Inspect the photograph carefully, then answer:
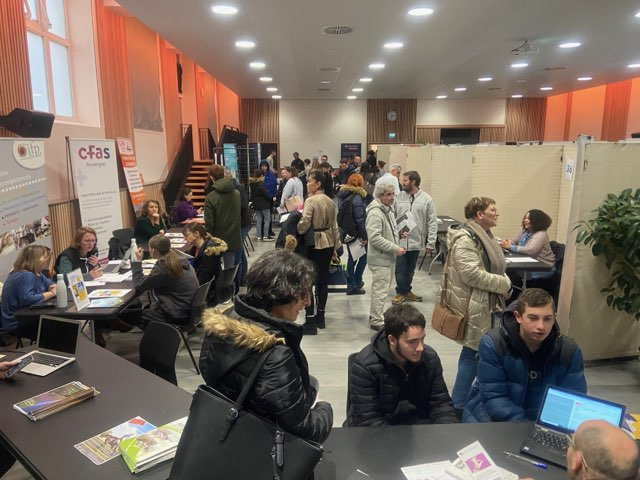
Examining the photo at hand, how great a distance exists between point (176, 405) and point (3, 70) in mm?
4220

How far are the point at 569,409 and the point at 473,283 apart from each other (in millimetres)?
1343

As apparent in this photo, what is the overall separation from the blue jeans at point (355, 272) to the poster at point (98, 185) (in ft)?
10.6

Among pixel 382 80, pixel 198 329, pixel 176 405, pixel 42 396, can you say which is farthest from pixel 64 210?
pixel 382 80

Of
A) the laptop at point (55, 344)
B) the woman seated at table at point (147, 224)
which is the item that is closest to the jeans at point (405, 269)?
the woman seated at table at point (147, 224)

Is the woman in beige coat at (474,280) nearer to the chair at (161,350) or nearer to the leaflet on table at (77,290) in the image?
the chair at (161,350)

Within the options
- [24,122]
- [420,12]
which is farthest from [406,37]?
[24,122]

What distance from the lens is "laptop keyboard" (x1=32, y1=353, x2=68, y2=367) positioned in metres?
2.51

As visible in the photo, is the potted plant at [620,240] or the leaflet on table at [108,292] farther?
the leaflet on table at [108,292]

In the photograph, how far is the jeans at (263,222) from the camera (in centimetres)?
927

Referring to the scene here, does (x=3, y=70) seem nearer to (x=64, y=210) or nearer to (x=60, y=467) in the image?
(x=64, y=210)

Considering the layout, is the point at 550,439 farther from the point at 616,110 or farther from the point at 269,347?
the point at 616,110

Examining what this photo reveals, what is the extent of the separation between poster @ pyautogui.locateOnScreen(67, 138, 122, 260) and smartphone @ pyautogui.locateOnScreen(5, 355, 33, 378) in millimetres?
3626

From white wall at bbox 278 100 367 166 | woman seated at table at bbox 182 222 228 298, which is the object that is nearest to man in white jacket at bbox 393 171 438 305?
woman seated at table at bbox 182 222 228 298

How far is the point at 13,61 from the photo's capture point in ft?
15.3
